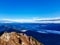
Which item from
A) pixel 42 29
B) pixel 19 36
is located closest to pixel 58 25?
pixel 42 29

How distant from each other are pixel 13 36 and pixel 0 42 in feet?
1.89

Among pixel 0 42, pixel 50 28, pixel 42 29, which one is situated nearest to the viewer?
pixel 0 42

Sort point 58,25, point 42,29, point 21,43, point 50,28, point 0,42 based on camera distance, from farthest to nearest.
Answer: point 58,25
point 50,28
point 42,29
point 21,43
point 0,42

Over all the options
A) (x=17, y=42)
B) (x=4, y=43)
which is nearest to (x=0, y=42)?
(x=4, y=43)

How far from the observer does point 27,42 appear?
5.45 m

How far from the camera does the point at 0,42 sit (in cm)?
503

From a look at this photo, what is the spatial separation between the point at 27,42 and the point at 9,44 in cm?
69

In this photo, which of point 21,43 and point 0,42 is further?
point 21,43

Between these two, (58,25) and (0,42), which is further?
(58,25)

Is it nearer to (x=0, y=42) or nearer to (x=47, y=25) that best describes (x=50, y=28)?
(x=47, y=25)

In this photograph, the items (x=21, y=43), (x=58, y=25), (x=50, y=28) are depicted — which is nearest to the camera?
(x=21, y=43)

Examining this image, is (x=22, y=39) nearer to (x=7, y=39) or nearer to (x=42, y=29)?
(x=7, y=39)

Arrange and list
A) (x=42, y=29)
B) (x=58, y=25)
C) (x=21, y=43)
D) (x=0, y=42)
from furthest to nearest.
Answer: (x=58, y=25) → (x=42, y=29) → (x=21, y=43) → (x=0, y=42)

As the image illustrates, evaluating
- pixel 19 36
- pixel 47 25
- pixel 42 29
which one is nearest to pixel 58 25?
pixel 47 25
